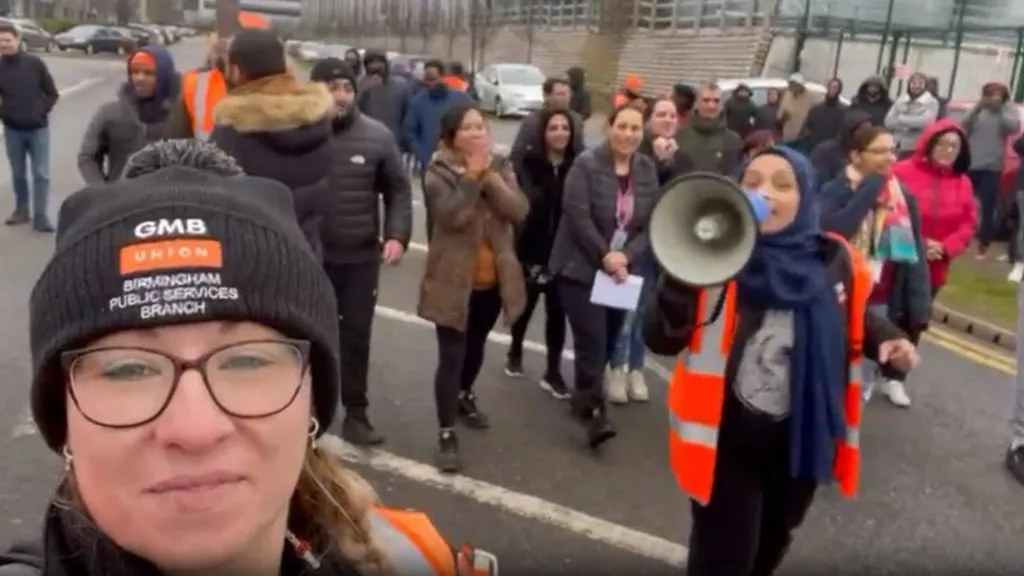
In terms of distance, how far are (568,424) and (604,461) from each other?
52 centimetres

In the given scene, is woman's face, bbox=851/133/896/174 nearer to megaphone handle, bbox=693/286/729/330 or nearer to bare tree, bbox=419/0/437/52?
megaphone handle, bbox=693/286/729/330

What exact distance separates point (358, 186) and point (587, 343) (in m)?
1.40

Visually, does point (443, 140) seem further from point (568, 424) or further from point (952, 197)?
point (952, 197)

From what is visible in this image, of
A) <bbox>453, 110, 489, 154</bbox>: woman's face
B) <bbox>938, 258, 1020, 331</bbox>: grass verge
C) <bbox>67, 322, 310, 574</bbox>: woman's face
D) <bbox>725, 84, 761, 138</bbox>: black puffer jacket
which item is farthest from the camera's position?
<bbox>725, 84, 761, 138</bbox>: black puffer jacket

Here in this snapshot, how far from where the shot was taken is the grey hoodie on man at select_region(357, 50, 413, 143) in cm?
1255

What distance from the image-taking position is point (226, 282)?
4.03 feet

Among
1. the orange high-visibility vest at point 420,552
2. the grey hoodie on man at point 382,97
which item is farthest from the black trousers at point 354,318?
the grey hoodie on man at point 382,97

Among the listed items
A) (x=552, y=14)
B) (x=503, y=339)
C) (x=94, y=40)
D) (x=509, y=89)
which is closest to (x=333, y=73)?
(x=503, y=339)

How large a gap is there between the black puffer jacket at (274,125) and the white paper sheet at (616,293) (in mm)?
1522

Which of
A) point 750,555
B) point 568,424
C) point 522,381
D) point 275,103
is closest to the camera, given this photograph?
point 750,555

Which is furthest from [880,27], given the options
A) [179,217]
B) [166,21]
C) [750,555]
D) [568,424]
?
[166,21]

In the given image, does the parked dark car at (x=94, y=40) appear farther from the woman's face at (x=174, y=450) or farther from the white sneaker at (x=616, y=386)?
the woman's face at (x=174, y=450)

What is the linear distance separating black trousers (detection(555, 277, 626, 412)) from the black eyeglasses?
4015 millimetres

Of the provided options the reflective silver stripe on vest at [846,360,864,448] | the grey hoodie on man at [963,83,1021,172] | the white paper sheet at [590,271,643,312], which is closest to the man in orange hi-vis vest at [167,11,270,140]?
the white paper sheet at [590,271,643,312]
